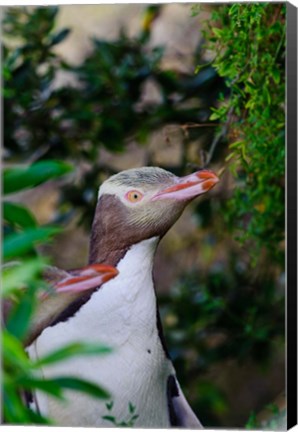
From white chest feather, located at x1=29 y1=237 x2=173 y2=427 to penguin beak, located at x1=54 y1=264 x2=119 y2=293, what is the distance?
9cm

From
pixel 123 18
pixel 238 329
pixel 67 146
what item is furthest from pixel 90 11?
pixel 238 329

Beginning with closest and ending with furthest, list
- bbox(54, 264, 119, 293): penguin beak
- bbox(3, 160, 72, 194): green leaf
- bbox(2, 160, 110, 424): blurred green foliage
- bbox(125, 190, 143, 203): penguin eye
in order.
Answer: bbox(2, 160, 110, 424): blurred green foliage
bbox(3, 160, 72, 194): green leaf
bbox(54, 264, 119, 293): penguin beak
bbox(125, 190, 143, 203): penguin eye

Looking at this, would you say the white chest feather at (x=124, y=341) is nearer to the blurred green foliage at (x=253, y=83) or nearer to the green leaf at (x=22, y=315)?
the blurred green foliage at (x=253, y=83)

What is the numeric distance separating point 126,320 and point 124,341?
0.17 ft

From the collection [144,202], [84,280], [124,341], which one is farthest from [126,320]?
[144,202]

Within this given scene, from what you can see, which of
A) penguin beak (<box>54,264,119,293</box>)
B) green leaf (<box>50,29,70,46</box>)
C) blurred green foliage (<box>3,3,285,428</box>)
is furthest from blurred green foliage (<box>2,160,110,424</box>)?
green leaf (<box>50,29,70,46</box>)

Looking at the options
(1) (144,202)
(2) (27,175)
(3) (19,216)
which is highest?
(2) (27,175)

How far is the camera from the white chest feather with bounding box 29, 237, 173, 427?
253cm

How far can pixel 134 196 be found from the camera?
2.52 m

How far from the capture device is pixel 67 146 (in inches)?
130

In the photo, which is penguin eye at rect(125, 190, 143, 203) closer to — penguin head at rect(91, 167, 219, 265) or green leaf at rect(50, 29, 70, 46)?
penguin head at rect(91, 167, 219, 265)

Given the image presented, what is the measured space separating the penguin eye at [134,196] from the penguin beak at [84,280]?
181 millimetres

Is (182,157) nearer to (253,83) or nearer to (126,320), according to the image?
(253,83)

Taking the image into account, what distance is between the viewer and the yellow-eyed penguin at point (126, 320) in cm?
252
